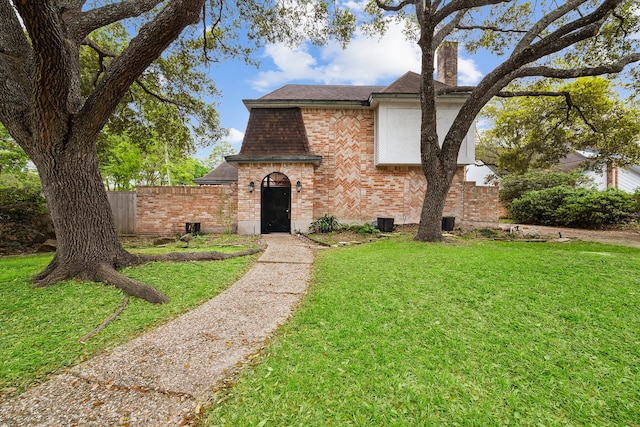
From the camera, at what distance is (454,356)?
7.65 ft

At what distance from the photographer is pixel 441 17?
6895 mm

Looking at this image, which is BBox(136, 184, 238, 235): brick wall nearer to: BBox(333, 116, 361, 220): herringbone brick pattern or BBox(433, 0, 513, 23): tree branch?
BBox(333, 116, 361, 220): herringbone brick pattern

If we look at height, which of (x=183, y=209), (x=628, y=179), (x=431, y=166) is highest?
(x=628, y=179)

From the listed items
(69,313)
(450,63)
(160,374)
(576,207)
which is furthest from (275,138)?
(576,207)

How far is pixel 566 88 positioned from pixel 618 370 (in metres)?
15.2

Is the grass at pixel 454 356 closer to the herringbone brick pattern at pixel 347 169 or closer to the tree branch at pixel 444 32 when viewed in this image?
the tree branch at pixel 444 32

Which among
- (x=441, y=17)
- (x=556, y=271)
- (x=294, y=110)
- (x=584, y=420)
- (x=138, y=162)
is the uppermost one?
(x=441, y=17)

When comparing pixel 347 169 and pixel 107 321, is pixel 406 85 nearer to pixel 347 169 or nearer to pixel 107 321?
pixel 347 169

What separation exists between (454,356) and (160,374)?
7.93ft

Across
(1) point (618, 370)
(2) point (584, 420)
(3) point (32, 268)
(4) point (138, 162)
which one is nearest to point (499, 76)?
(1) point (618, 370)

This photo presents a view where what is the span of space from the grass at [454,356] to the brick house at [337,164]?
22.5ft

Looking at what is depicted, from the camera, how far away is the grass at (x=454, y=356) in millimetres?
1739

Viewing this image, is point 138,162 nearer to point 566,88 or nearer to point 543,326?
point 543,326

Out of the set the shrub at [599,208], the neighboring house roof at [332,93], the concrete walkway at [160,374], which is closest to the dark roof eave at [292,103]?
the neighboring house roof at [332,93]
